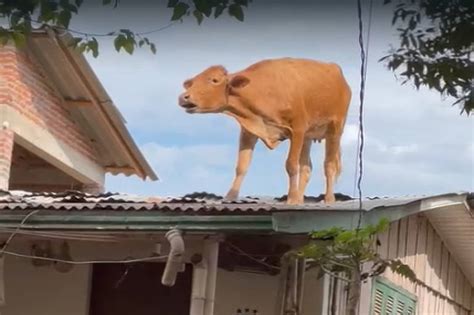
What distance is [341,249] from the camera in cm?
584

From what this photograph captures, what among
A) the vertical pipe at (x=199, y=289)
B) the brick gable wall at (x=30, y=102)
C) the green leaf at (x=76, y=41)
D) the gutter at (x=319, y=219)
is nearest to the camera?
the green leaf at (x=76, y=41)

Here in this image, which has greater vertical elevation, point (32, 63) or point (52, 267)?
point (32, 63)

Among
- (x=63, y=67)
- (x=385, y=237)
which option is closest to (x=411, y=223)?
(x=385, y=237)

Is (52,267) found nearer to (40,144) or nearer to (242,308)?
(242,308)

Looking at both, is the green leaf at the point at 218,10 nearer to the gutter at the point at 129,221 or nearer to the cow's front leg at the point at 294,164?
the gutter at the point at 129,221

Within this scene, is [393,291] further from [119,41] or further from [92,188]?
[92,188]

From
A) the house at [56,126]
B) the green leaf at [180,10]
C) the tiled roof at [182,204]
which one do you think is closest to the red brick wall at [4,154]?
the house at [56,126]

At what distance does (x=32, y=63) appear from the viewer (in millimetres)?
10609

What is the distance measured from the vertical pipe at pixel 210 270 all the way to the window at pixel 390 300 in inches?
57.2

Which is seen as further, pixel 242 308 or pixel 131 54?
pixel 242 308

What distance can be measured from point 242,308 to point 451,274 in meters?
2.96

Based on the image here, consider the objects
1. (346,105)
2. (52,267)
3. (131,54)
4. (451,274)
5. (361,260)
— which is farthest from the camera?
(451,274)

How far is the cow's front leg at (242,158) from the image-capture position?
6.79 m

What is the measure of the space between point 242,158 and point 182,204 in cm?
58
